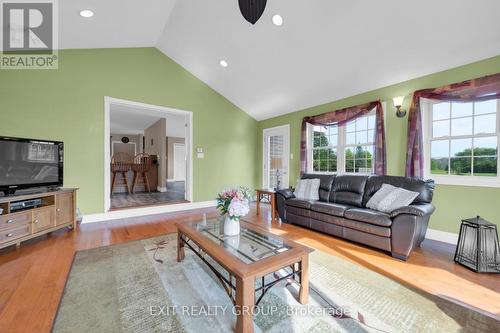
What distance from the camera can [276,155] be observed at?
5602 millimetres

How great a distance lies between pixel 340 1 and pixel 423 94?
1.78 m

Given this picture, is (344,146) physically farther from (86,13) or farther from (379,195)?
(86,13)

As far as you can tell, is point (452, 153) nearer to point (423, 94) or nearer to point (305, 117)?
point (423, 94)

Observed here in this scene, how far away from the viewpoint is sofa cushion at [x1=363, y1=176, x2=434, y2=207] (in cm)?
268

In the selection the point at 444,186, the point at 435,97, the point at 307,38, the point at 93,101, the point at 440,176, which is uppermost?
the point at 307,38

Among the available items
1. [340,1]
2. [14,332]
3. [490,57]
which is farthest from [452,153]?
[14,332]

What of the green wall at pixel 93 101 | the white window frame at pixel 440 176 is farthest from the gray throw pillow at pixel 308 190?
the green wall at pixel 93 101

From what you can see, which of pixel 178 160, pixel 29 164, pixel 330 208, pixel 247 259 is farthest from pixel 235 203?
pixel 178 160

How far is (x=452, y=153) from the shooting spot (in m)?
2.91

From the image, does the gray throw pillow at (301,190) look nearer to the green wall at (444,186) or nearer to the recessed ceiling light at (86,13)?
the green wall at (444,186)

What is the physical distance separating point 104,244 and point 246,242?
2105mm

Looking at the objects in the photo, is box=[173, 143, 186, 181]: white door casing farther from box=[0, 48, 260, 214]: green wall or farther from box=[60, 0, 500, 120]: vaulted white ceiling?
box=[60, 0, 500, 120]: vaulted white ceiling

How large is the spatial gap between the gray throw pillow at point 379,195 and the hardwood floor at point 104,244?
0.62 m

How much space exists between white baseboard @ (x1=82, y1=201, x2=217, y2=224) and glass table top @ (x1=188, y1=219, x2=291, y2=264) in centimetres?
254
